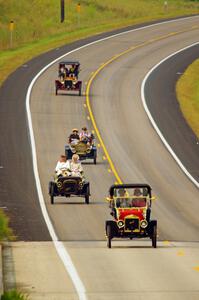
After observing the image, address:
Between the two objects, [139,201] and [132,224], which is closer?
[132,224]

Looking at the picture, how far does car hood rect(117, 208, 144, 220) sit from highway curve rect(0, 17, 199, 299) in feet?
2.47

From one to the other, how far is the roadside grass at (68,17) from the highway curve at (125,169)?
13.3ft

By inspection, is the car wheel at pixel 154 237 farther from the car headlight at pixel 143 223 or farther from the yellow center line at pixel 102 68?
the yellow center line at pixel 102 68

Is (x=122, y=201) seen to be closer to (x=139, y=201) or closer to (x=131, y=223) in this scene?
(x=139, y=201)

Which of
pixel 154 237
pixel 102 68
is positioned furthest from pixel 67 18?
pixel 154 237

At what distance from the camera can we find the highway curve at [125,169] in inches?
820

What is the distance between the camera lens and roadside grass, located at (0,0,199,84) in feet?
280

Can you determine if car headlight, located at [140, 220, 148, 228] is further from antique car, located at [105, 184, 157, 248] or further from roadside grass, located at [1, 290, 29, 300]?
roadside grass, located at [1, 290, 29, 300]

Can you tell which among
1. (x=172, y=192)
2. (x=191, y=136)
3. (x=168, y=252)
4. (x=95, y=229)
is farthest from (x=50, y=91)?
(x=168, y=252)

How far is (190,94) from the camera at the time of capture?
64625 millimetres

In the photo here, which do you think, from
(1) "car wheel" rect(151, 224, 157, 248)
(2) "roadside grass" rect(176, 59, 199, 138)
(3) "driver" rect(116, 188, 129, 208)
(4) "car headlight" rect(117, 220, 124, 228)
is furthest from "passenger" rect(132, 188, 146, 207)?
(2) "roadside grass" rect(176, 59, 199, 138)

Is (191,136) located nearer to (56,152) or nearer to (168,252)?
(56,152)

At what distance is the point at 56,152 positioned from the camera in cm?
4600

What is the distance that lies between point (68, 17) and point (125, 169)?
5728 cm
